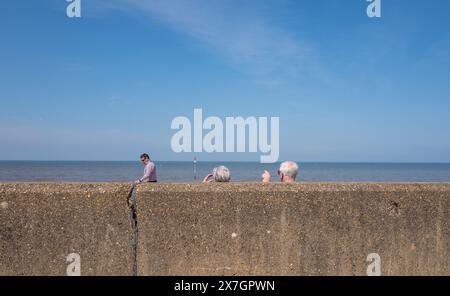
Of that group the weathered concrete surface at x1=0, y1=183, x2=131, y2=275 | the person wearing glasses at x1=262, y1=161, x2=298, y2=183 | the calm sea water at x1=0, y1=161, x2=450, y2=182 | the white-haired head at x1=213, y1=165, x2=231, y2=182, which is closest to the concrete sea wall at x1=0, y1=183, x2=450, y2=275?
the weathered concrete surface at x1=0, y1=183, x2=131, y2=275

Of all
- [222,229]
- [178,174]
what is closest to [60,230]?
[222,229]

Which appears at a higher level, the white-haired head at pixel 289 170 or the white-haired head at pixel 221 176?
the white-haired head at pixel 289 170

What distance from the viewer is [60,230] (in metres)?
2.31

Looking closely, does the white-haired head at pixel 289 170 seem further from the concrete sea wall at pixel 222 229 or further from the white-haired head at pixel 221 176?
the concrete sea wall at pixel 222 229

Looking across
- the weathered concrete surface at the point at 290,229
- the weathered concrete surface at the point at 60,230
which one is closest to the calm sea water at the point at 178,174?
the weathered concrete surface at the point at 60,230

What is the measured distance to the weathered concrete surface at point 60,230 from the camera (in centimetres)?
230

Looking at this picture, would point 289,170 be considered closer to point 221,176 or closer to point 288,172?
point 288,172

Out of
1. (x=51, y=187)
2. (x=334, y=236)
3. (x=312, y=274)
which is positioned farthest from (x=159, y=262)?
(x=334, y=236)

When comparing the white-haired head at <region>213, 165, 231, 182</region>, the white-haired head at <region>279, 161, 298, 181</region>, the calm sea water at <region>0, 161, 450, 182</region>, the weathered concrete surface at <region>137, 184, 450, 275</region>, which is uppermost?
the white-haired head at <region>279, 161, 298, 181</region>

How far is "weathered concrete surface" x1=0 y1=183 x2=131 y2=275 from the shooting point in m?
2.30

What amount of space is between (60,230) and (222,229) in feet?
3.56

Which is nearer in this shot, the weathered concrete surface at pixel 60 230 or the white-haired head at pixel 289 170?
the weathered concrete surface at pixel 60 230

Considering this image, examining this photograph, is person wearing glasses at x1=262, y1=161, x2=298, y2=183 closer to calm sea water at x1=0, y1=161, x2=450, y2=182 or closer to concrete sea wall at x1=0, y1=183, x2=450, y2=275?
concrete sea wall at x1=0, y1=183, x2=450, y2=275

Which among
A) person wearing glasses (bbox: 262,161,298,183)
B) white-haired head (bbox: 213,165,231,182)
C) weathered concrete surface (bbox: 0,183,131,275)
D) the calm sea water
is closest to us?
weathered concrete surface (bbox: 0,183,131,275)
